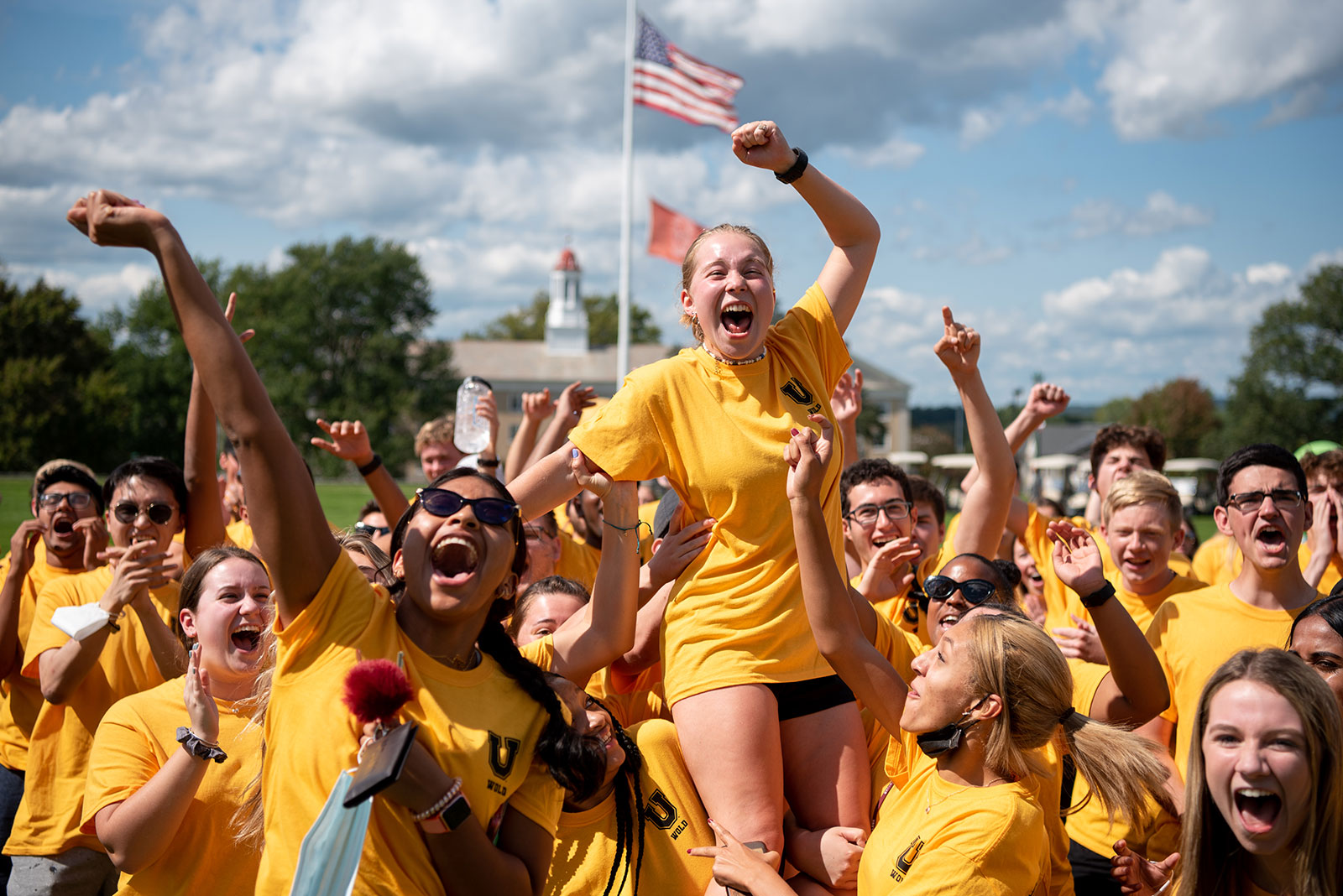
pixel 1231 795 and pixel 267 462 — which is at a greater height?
pixel 267 462

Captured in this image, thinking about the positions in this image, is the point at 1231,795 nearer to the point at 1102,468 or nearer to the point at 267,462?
the point at 267,462

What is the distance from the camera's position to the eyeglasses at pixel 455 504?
247 cm

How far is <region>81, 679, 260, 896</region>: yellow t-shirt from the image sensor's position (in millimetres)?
3088

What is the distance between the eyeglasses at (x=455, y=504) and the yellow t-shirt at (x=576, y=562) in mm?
3434

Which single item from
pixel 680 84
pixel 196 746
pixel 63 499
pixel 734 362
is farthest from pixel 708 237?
pixel 680 84

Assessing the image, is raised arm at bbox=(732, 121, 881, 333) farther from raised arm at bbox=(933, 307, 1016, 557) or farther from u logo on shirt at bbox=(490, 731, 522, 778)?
u logo on shirt at bbox=(490, 731, 522, 778)

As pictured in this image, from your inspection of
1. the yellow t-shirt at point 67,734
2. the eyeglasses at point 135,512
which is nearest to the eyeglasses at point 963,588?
the yellow t-shirt at point 67,734

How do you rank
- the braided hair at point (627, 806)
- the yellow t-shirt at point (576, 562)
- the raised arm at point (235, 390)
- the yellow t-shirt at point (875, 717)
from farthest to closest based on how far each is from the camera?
the yellow t-shirt at point (576, 562), the yellow t-shirt at point (875, 717), the braided hair at point (627, 806), the raised arm at point (235, 390)

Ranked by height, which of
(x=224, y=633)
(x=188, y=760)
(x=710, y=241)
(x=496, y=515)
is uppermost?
(x=710, y=241)

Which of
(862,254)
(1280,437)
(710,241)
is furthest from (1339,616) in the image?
(1280,437)

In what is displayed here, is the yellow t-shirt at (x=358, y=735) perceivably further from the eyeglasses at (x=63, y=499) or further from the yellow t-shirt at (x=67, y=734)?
the eyeglasses at (x=63, y=499)

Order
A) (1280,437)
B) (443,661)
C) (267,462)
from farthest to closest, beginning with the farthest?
(1280,437)
(443,661)
(267,462)

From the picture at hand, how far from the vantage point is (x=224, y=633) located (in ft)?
11.0

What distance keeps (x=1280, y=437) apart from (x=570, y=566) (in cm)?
6166
